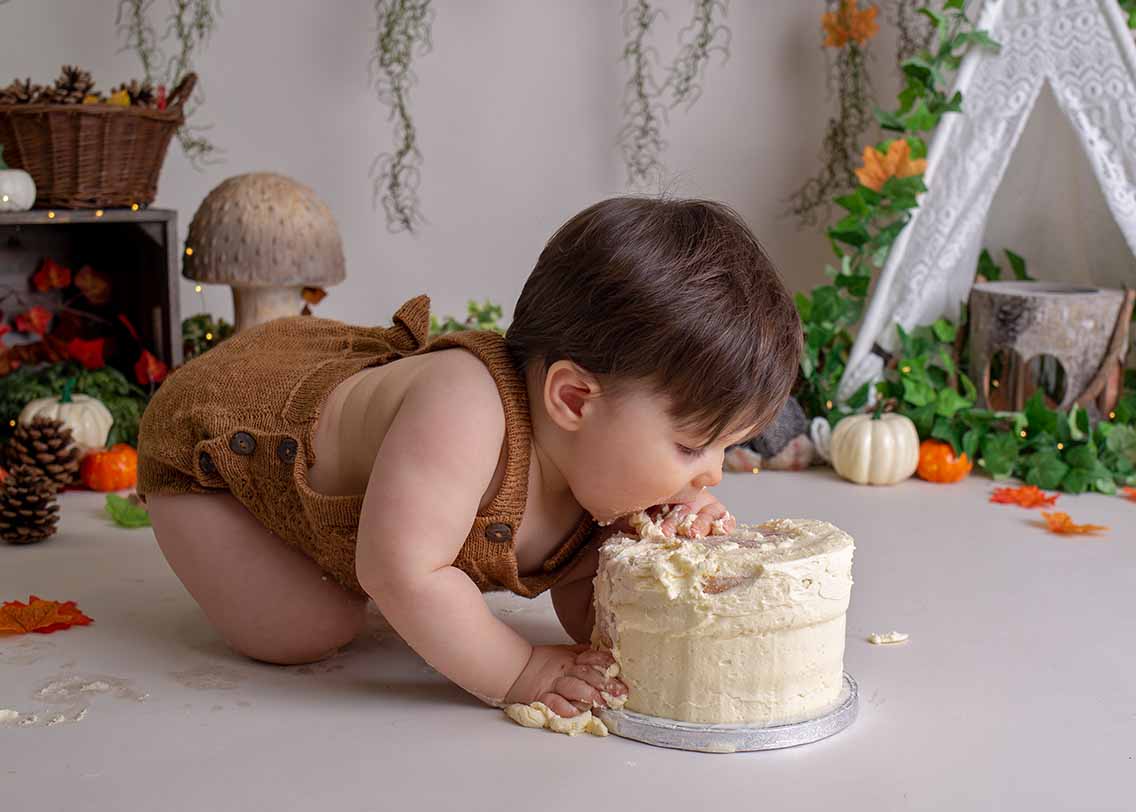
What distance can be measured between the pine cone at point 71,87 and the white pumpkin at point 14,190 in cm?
18

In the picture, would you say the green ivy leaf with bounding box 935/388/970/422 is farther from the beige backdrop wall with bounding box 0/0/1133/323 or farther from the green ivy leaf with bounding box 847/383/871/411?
the beige backdrop wall with bounding box 0/0/1133/323

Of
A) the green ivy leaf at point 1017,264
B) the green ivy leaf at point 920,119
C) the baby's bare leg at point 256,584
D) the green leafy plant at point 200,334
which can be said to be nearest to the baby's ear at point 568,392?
the baby's bare leg at point 256,584

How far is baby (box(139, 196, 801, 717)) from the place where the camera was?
3.81 ft

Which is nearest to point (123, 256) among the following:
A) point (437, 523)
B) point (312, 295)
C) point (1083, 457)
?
point (312, 295)

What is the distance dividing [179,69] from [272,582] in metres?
1.99

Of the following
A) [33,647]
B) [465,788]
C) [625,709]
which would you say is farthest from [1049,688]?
[33,647]

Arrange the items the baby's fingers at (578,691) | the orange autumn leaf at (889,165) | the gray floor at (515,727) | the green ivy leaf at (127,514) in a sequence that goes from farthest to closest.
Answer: the orange autumn leaf at (889,165), the green ivy leaf at (127,514), the baby's fingers at (578,691), the gray floor at (515,727)

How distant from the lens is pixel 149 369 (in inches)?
101

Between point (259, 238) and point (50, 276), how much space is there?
0.54 meters

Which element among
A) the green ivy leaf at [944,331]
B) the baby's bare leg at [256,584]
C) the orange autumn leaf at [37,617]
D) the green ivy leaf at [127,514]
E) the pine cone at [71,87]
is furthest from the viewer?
the green ivy leaf at [944,331]

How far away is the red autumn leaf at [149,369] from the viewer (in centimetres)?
255

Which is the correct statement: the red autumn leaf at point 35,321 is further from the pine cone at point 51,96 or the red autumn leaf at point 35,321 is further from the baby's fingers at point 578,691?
the baby's fingers at point 578,691

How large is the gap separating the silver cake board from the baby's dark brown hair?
0.90 ft

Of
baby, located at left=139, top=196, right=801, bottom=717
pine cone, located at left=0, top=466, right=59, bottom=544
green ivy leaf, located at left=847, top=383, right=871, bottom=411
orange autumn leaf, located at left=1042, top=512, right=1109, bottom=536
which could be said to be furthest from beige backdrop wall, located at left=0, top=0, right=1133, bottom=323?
baby, located at left=139, top=196, right=801, bottom=717
